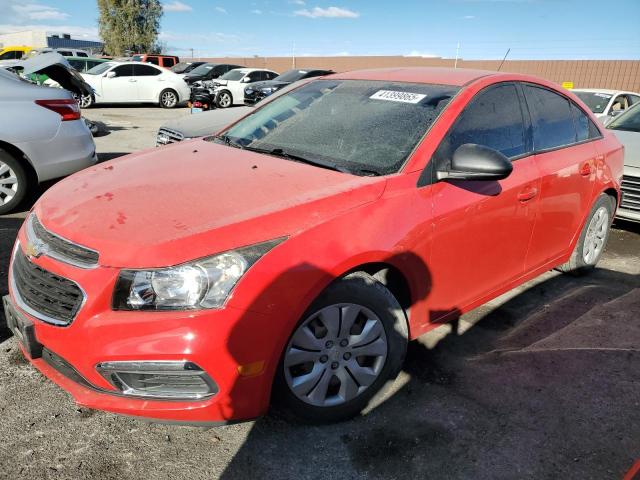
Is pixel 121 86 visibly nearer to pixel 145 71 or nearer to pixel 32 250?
pixel 145 71

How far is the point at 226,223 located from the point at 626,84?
2520 cm

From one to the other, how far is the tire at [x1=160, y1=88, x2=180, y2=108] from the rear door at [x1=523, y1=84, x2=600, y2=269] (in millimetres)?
15939

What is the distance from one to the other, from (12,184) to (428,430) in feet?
15.6

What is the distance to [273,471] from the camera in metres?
2.23

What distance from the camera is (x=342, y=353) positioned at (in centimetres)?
243

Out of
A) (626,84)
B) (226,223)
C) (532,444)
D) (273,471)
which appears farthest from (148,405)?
(626,84)

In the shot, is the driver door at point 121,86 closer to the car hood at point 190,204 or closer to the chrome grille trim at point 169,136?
the chrome grille trim at point 169,136

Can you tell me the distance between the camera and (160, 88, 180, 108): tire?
58.1 feet

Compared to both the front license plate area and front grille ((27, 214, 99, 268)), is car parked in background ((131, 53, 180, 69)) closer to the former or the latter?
front grille ((27, 214, 99, 268))

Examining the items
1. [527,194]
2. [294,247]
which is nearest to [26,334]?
[294,247]

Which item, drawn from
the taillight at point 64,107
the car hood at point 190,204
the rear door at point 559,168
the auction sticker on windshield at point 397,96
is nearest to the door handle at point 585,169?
the rear door at point 559,168

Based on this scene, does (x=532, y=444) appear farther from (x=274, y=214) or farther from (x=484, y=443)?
(x=274, y=214)

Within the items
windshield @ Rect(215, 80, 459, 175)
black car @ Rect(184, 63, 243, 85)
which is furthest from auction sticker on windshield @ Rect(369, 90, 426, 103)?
black car @ Rect(184, 63, 243, 85)

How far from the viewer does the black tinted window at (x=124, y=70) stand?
17.0 m
